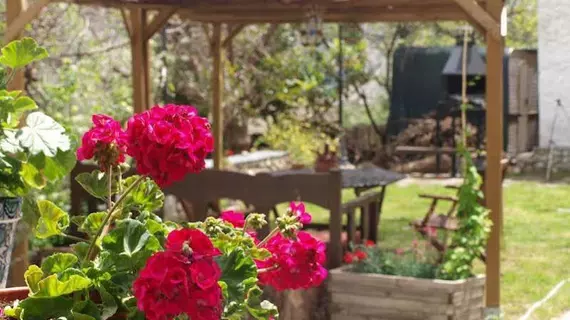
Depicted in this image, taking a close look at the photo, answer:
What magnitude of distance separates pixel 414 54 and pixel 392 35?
89cm

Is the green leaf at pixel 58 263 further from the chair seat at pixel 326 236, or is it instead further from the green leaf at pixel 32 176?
the chair seat at pixel 326 236

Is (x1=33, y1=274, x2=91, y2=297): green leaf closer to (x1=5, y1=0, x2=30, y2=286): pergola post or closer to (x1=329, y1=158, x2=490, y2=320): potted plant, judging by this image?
(x1=5, y1=0, x2=30, y2=286): pergola post

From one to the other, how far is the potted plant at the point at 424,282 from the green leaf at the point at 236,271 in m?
3.99

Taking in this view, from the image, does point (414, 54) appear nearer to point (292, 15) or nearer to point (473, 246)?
point (292, 15)

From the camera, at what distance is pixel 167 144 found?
174 cm

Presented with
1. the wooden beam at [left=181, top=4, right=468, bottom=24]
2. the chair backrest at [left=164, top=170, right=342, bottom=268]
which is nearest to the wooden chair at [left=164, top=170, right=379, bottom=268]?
the chair backrest at [left=164, top=170, right=342, bottom=268]

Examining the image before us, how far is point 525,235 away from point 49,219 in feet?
28.8

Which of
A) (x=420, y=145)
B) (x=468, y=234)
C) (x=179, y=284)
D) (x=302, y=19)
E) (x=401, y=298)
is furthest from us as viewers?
(x=420, y=145)

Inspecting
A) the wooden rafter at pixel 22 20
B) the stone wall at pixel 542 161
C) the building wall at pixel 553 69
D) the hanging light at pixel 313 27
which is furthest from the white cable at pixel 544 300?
the stone wall at pixel 542 161

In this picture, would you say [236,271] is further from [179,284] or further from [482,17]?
[482,17]

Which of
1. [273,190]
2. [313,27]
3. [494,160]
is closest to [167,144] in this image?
[273,190]

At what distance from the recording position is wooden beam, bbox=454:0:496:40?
220 inches

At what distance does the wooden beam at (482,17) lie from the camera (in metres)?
5.59

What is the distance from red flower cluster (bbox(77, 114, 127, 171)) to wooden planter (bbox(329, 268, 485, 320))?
3907 millimetres
